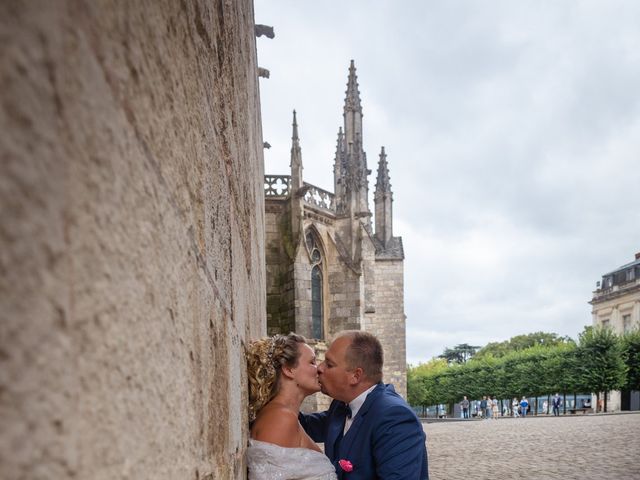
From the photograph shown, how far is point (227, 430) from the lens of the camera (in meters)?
1.66

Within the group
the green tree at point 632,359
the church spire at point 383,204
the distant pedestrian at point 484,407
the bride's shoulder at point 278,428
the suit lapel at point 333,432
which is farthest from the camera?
the distant pedestrian at point 484,407

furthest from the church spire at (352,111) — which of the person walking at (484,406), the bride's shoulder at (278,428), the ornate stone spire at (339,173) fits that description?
the person walking at (484,406)

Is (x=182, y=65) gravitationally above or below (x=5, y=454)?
above

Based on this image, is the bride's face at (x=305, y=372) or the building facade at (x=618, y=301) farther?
the building facade at (x=618, y=301)

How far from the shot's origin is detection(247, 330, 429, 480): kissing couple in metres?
2.64

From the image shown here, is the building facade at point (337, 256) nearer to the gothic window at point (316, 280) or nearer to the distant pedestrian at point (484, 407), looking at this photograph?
the gothic window at point (316, 280)

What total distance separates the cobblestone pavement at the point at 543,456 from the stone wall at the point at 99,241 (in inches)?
367

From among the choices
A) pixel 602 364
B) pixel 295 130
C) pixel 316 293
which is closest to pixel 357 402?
pixel 295 130

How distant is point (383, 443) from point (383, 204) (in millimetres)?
28723

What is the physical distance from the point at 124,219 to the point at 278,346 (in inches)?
95.3

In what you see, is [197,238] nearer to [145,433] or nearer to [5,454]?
[145,433]

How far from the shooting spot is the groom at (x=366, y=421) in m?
2.87

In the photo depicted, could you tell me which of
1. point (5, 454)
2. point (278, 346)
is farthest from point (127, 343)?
point (278, 346)

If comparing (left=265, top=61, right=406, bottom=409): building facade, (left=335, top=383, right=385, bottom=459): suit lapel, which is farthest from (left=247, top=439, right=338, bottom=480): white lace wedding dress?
(left=265, top=61, right=406, bottom=409): building facade
